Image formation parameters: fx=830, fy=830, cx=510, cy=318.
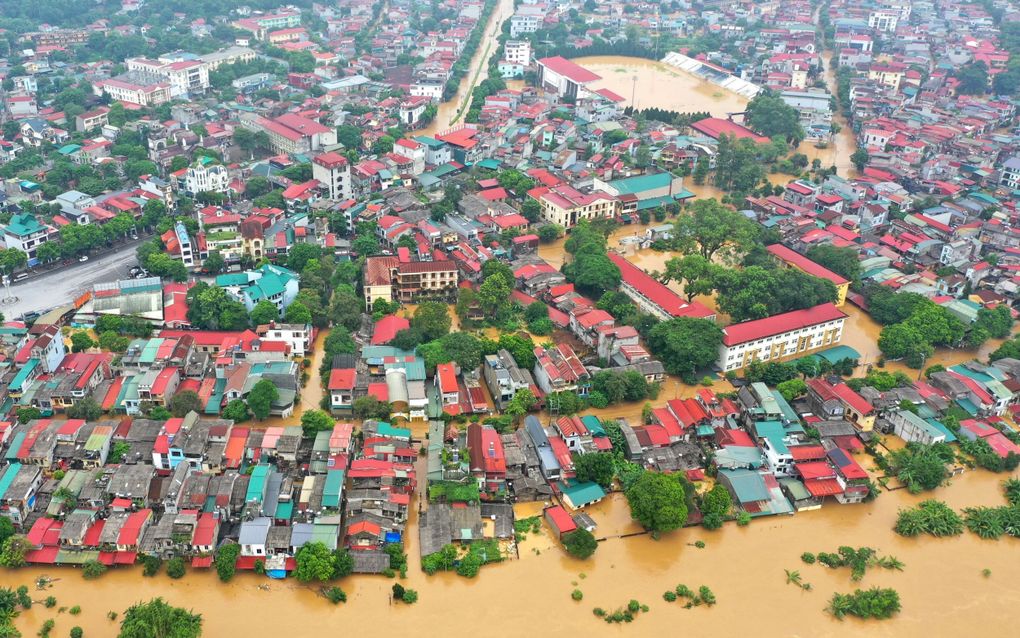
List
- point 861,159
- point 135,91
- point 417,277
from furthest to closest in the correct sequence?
1. point 135,91
2. point 861,159
3. point 417,277

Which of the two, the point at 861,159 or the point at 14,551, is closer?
the point at 14,551

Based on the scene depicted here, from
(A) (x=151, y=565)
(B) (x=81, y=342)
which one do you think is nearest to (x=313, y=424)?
(A) (x=151, y=565)

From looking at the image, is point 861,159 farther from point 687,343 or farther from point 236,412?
point 236,412

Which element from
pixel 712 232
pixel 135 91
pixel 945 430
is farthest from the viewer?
pixel 135 91

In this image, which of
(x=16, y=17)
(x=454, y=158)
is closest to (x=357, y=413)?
(x=454, y=158)

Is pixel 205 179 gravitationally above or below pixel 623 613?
above

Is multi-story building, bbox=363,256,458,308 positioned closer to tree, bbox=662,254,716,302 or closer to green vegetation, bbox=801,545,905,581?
tree, bbox=662,254,716,302
